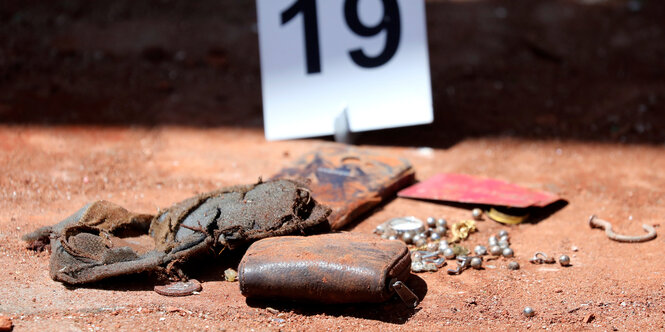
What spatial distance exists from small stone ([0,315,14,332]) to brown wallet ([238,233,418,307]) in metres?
0.75

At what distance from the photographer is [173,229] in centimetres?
273

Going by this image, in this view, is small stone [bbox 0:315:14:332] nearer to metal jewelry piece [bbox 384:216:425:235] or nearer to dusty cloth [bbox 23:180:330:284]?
dusty cloth [bbox 23:180:330:284]

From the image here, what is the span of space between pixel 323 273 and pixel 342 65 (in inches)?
73.5

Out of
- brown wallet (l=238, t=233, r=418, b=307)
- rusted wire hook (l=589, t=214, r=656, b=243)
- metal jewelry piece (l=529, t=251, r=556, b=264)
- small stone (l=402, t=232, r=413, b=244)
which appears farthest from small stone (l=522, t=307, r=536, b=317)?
rusted wire hook (l=589, t=214, r=656, b=243)

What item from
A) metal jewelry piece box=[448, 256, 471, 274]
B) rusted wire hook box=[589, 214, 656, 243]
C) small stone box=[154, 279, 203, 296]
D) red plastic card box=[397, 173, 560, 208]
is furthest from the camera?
red plastic card box=[397, 173, 560, 208]

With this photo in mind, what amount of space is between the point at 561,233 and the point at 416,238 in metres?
0.68

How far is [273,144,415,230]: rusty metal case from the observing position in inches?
128

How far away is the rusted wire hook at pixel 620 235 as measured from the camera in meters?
3.07

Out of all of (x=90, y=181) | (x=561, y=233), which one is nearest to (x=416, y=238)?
(x=561, y=233)

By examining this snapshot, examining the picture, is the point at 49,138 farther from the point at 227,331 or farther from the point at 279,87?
the point at 227,331

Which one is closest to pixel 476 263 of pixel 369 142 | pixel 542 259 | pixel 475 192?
pixel 542 259

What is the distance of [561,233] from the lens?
322 centimetres

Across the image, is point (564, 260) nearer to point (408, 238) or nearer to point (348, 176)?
point (408, 238)

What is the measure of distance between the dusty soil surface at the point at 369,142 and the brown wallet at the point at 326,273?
0.08 meters
